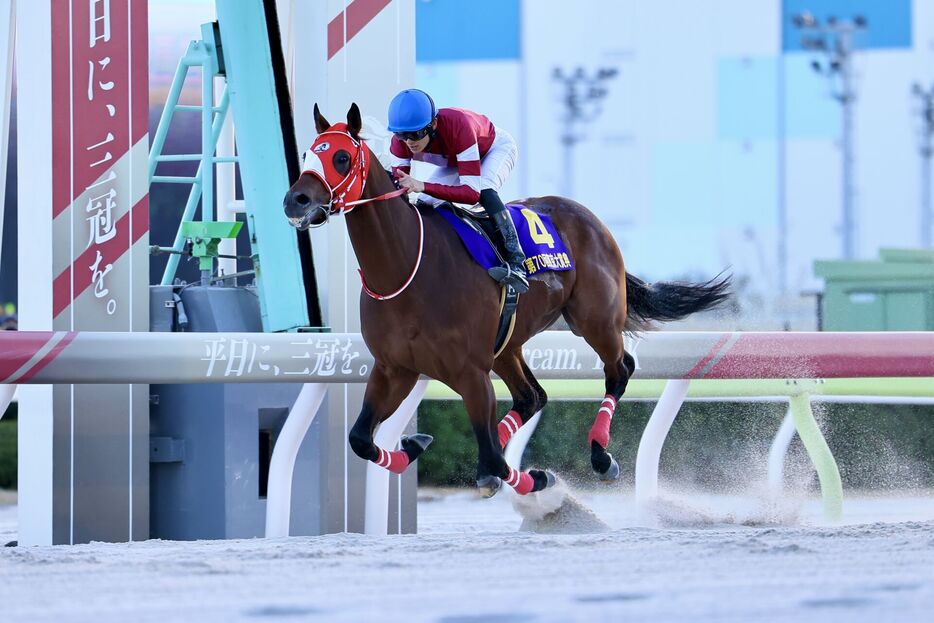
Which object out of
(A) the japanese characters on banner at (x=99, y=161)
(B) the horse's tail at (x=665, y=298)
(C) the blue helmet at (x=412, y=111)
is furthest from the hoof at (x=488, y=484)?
(A) the japanese characters on banner at (x=99, y=161)

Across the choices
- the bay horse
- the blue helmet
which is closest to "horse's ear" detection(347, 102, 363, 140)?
the bay horse

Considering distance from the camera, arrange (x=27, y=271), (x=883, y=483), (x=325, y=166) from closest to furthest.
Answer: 1. (x=325, y=166)
2. (x=27, y=271)
3. (x=883, y=483)

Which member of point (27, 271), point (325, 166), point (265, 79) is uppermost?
point (265, 79)

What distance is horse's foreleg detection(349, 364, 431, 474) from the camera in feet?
16.8

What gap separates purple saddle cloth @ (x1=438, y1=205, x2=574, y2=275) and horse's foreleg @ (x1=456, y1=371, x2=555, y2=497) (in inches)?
18.7

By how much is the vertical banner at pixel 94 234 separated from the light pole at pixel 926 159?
1154 centimetres

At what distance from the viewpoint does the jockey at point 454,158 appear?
5023 millimetres

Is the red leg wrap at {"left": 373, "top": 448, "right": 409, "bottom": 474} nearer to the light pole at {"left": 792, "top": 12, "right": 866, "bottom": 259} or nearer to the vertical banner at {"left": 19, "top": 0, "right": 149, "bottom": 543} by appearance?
the vertical banner at {"left": 19, "top": 0, "right": 149, "bottom": 543}

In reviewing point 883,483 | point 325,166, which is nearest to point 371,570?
point 325,166

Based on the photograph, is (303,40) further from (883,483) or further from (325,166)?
(883,483)

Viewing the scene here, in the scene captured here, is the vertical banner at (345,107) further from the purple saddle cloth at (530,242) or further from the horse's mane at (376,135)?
the purple saddle cloth at (530,242)

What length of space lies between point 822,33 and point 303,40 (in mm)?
11451

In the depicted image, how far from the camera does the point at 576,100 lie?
51.5ft

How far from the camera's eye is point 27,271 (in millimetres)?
5570
